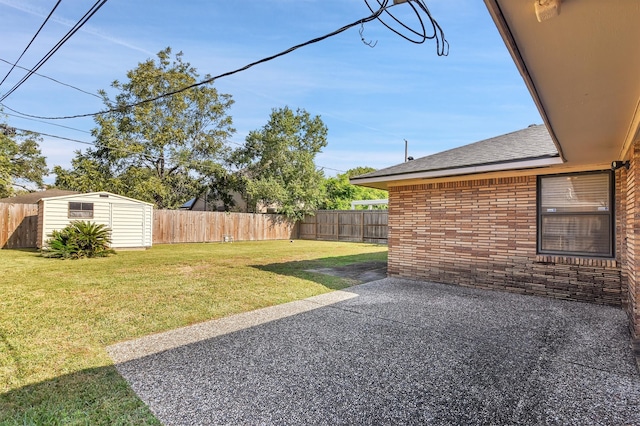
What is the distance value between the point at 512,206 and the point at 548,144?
1.21 metres

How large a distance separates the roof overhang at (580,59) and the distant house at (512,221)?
222cm

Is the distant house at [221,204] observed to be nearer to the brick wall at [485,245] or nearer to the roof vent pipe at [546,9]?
the brick wall at [485,245]

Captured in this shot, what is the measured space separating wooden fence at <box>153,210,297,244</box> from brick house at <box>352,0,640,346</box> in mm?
12862

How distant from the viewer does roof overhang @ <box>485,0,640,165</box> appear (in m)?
1.69

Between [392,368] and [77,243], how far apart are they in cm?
1135

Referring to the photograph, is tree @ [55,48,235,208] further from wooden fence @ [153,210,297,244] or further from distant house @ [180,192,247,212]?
wooden fence @ [153,210,297,244]

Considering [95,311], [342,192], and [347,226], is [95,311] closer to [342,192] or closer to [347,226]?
[347,226]

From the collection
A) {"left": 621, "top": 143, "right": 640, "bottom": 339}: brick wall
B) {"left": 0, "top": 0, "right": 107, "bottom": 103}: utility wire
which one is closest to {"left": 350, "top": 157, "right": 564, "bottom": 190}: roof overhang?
{"left": 621, "top": 143, "right": 640, "bottom": 339}: brick wall

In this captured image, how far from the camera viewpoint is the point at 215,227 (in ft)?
62.0

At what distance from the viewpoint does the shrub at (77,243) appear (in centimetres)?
1041

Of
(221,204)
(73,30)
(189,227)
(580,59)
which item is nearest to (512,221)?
(580,59)

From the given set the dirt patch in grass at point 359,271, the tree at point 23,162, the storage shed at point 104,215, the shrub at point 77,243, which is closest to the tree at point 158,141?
the tree at point 23,162

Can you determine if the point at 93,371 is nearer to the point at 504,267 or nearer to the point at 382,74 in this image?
the point at 504,267

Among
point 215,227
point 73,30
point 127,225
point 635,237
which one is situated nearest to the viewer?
point 635,237
